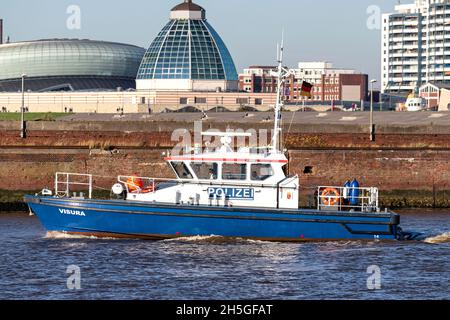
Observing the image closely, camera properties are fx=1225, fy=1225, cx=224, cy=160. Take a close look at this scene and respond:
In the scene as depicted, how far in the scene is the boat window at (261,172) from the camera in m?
35.9

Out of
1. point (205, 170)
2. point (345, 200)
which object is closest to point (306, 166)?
point (345, 200)

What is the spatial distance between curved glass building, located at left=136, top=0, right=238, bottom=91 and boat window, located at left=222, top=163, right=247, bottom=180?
7828 centimetres

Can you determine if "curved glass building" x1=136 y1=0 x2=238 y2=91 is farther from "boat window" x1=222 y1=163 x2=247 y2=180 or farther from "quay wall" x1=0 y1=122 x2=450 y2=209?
"boat window" x1=222 y1=163 x2=247 y2=180

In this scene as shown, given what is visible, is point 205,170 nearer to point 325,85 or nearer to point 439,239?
point 439,239

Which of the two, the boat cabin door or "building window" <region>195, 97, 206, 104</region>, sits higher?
"building window" <region>195, 97, 206, 104</region>

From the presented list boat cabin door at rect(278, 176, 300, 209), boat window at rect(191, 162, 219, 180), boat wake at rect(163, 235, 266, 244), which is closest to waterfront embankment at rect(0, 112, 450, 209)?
boat cabin door at rect(278, 176, 300, 209)

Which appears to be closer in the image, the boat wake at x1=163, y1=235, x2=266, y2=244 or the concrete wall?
the boat wake at x1=163, y1=235, x2=266, y2=244

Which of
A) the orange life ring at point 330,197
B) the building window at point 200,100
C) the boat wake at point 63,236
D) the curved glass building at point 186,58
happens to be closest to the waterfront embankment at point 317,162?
the orange life ring at point 330,197

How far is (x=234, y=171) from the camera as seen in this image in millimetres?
36062

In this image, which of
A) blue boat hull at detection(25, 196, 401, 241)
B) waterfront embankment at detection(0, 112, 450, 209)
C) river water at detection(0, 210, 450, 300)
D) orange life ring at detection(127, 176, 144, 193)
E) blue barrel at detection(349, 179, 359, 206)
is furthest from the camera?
waterfront embankment at detection(0, 112, 450, 209)

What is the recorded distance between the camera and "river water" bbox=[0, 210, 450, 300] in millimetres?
27969

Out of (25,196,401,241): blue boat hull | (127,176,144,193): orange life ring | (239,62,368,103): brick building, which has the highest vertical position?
(239,62,368,103): brick building

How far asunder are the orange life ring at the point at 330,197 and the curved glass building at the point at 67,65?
101 meters

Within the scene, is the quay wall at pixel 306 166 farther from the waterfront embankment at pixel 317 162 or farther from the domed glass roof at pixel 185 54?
the domed glass roof at pixel 185 54
